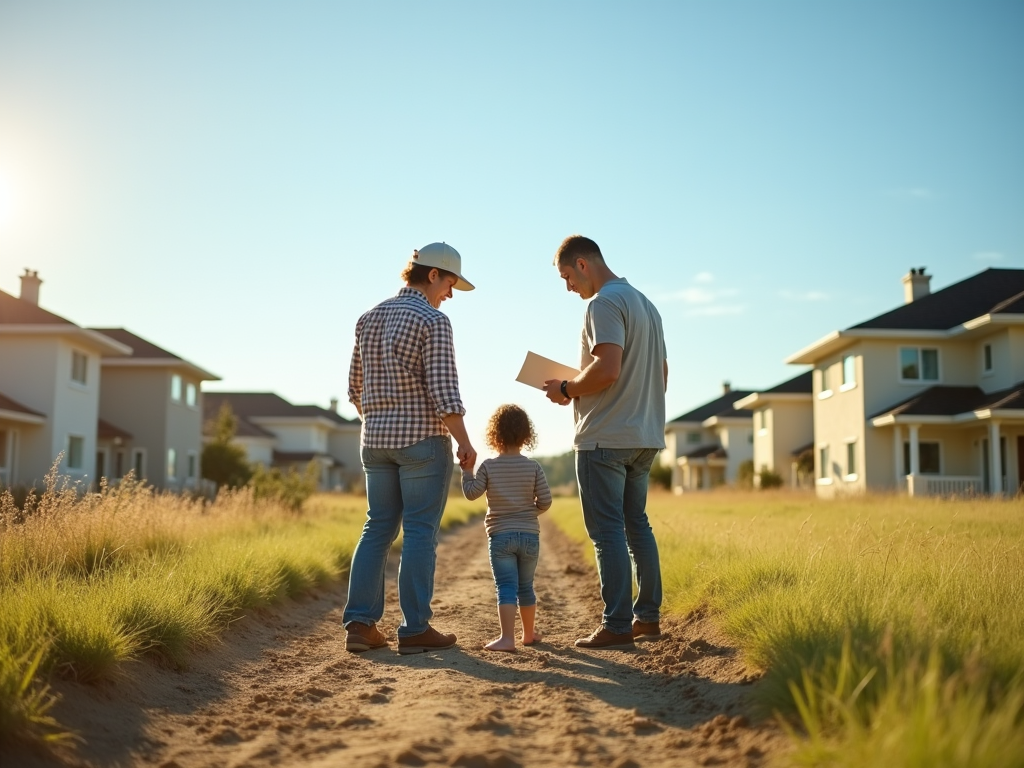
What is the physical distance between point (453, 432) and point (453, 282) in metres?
1.08

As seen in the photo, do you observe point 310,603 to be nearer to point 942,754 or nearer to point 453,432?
point 453,432

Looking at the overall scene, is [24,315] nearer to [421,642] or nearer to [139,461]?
[139,461]

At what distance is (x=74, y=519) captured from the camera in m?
7.90

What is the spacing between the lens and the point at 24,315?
2891 centimetres

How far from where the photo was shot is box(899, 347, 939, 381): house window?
31.3 metres

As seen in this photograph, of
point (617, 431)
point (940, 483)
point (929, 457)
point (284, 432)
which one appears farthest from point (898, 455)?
point (284, 432)

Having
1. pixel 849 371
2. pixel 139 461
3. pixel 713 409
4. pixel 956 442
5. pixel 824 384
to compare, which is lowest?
pixel 139 461

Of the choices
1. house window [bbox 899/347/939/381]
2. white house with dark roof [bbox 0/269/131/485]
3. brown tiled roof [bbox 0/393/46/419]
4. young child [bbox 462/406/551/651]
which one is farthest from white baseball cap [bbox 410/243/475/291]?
house window [bbox 899/347/939/381]

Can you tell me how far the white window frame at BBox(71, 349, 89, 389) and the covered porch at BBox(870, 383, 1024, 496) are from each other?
25.5 m

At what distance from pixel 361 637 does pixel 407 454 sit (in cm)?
116

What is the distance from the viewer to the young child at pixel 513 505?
5.98 meters

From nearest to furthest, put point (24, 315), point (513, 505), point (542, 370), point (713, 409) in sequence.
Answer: point (513, 505), point (542, 370), point (24, 315), point (713, 409)

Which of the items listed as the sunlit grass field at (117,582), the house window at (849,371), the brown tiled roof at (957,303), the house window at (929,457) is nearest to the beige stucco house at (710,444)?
the house window at (849,371)

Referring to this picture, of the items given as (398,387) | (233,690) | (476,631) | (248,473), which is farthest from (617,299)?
(248,473)
